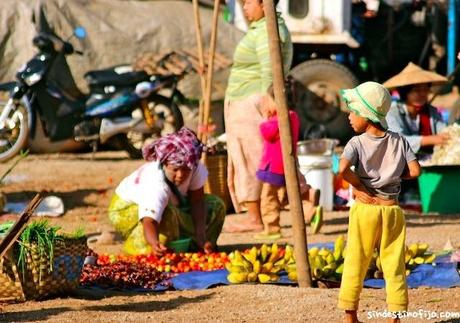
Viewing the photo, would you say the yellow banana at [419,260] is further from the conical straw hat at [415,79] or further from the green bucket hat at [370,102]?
the conical straw hat at [415,79]

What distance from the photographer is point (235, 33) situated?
1543cm

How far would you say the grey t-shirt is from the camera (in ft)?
19.3

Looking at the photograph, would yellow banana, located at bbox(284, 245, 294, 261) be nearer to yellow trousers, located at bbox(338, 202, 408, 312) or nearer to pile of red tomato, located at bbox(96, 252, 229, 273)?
pile of red tomato, located at bbox(96, 252, 229, 273)

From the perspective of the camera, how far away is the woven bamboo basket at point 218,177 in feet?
35.6

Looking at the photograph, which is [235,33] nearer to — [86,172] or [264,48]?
[86,172]

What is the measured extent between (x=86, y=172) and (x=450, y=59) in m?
5.82

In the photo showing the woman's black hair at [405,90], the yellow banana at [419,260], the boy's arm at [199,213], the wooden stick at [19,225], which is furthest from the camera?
the woman's black hair at [405,90]

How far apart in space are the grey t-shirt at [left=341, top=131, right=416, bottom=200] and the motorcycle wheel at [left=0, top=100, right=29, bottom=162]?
7490 mm

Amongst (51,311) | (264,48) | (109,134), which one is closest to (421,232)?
Answer: (264,48)

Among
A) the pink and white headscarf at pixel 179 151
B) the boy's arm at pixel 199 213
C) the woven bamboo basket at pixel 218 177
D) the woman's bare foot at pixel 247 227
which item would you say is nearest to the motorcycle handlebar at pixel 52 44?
the woven bamboo basket at pixel 218 177

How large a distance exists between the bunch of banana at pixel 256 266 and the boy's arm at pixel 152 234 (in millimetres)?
539

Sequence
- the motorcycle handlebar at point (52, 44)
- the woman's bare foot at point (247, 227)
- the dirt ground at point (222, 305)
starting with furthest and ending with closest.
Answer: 1. the motorcycle handlebar at point (52, 44)
2. the woman's bare foot at point (247, 227)
3. the dirt ground at point (222, 305)

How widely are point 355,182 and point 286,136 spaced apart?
1003mm

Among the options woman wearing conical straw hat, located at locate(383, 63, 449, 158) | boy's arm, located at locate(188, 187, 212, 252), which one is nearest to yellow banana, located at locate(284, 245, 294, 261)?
boy's arm, located at locate(188, 187, 212, 252)
